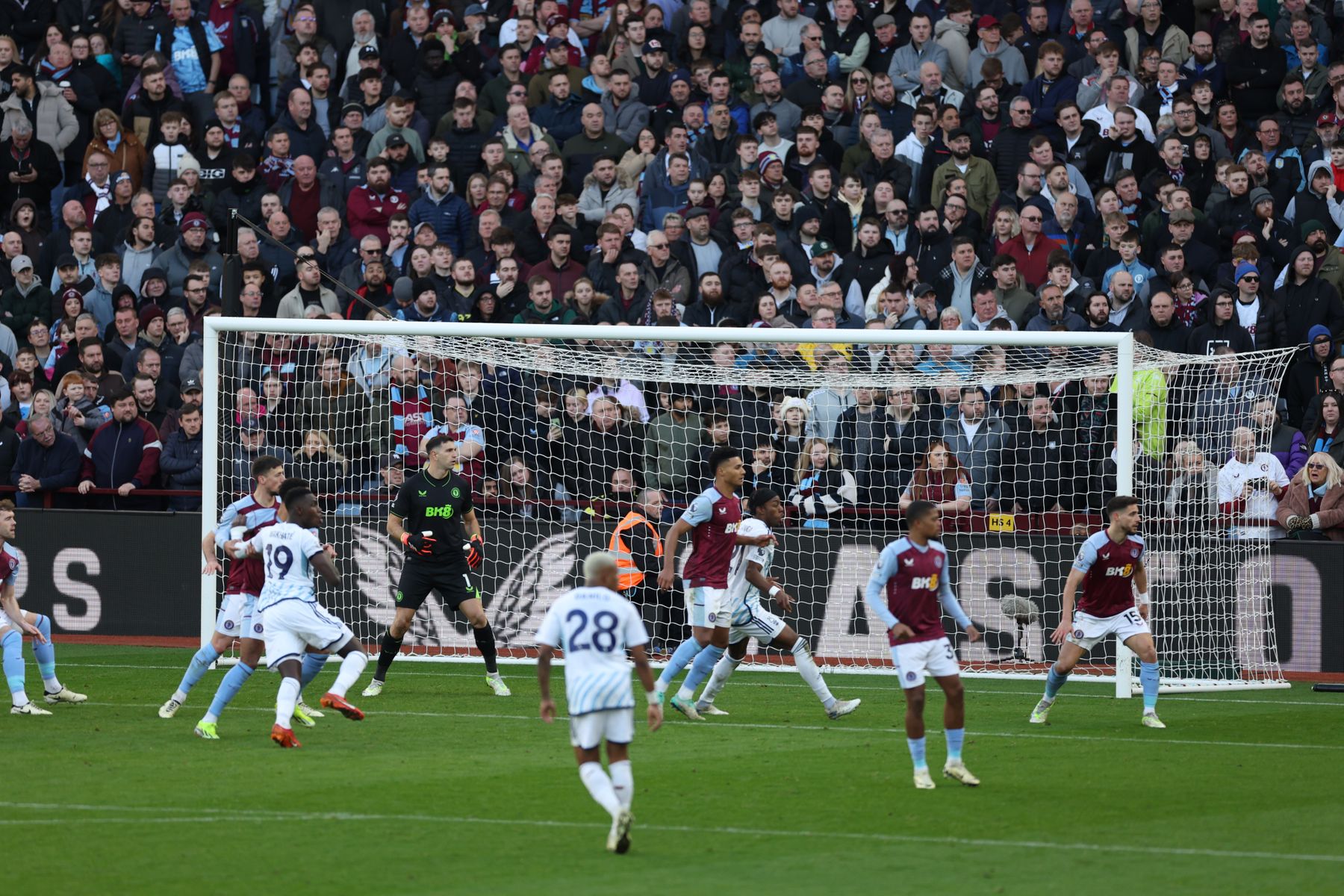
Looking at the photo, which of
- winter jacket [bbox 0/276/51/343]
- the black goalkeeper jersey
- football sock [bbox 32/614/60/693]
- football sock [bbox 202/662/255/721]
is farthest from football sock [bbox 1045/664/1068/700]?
winter jacket [bbox 0/276/51/343]

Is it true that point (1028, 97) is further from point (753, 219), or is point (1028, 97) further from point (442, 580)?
point (442, 580)

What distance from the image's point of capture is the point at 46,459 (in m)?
21.2

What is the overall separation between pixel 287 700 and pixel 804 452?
716 centimetres

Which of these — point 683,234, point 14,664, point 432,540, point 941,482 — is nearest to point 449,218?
point 683,234

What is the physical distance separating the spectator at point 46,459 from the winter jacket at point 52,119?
Answer: 5.98 metres

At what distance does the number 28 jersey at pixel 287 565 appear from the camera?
13609 mm

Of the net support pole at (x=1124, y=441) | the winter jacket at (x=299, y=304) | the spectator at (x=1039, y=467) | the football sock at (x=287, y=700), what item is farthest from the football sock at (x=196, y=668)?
the spectator at (x=1039, y=467)

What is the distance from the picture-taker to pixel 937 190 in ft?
71.3

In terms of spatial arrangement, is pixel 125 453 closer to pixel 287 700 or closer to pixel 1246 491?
pixel 287 700

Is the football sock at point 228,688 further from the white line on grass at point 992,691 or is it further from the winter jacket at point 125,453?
the winter jacket at point 125,453

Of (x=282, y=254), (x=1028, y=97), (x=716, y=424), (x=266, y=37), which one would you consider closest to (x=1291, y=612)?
(x=716, y=424)

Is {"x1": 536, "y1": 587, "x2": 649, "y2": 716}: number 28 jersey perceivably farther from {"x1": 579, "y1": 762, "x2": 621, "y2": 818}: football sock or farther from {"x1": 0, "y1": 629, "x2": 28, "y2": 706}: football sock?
{"x1": 0, "y1": 629, "x2": 28, "y2": 706}: football sock

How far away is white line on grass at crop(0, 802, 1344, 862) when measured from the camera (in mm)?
9547

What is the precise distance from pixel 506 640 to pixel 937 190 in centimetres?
755
